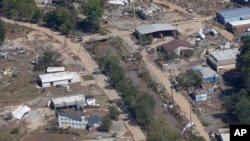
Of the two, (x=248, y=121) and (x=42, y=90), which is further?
(x=42, y=90)

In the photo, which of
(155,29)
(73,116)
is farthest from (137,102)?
(155,29)

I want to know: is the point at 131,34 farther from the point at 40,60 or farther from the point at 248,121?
the point at 248,121

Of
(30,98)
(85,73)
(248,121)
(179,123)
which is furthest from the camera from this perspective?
(85,73)

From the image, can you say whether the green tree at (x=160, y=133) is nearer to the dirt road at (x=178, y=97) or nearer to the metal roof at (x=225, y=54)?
the dirt road at (x=178, y=97)

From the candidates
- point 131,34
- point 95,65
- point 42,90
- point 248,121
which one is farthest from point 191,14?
point 248,121

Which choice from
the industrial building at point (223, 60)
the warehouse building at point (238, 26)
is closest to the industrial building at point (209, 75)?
the industrial building at point (223, 60)

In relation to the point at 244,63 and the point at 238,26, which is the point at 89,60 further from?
the point at 238,26

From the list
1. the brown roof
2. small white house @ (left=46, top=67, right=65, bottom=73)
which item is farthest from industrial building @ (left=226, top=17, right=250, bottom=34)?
small white house @ (left=46, top=67, right=65, bottom=73)
